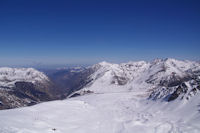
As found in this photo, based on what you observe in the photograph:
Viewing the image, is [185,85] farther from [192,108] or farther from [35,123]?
[35,123]

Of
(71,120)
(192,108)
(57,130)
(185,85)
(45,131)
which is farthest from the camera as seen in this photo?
(185,85)

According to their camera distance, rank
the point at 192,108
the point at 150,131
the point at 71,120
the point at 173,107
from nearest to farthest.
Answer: the point at 150,131 → the point at 71,120 → the point at 192,108 → the point at 173,107

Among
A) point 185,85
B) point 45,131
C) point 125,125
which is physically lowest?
point 125,125

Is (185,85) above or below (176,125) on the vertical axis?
above

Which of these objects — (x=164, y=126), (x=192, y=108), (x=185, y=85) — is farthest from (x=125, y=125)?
(x=185, y=85)

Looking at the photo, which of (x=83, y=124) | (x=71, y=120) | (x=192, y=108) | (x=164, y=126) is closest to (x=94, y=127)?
(x=83, y=124)

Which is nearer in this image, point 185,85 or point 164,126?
point 164,126

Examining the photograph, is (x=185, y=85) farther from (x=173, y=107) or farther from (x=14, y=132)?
(x=14, y=132)

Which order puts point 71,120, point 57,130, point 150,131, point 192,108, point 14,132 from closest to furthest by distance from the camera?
point 14,132
point 57,130
point 150,131
point 71,120
point 192,108

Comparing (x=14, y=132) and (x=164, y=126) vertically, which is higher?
(x=14, y=132)
